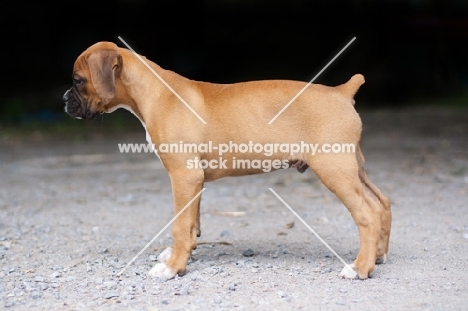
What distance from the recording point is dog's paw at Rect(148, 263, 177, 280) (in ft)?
18.0

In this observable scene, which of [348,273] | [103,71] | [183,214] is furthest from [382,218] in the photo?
[103,71]

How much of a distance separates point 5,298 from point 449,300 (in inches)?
118

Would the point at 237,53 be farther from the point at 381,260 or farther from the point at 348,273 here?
the point at 348,273

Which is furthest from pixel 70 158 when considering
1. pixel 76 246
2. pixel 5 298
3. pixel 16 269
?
pixel 5 298

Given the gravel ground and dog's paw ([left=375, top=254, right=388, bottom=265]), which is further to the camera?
dog's paw ([left=375, top=254, right=388, bottom=265])

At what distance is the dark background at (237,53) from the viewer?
20.4 m

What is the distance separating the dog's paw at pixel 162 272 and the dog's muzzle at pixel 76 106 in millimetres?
1312

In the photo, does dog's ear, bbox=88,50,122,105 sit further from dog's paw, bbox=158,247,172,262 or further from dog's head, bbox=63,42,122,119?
dog's paw, bbox=158,247,172,262

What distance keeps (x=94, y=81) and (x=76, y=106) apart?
0.28 metres

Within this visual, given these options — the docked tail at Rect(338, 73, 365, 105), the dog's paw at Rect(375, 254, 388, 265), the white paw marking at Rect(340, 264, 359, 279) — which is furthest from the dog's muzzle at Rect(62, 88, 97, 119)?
the dog's paw at Rect(375, 254, 388, 265)

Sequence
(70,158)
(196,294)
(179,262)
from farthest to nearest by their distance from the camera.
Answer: (70,158), (179,262), (196,294)

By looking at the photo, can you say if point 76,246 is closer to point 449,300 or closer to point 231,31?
point 449,300

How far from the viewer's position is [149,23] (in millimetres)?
21297

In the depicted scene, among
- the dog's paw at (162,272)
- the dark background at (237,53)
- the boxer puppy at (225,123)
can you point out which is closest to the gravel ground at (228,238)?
the dog's paw at (162,272)
